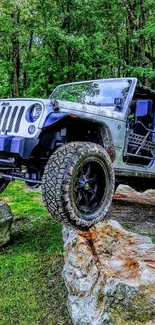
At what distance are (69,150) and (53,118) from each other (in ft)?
1.10

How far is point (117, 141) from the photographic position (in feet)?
12.9

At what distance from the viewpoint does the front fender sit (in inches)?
117

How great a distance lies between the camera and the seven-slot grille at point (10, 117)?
3.31 m

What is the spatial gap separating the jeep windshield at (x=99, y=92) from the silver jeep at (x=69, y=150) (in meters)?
0.02

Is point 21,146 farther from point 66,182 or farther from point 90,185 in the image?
point 90,185

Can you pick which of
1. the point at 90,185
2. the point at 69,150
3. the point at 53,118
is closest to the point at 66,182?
the point at 69,150

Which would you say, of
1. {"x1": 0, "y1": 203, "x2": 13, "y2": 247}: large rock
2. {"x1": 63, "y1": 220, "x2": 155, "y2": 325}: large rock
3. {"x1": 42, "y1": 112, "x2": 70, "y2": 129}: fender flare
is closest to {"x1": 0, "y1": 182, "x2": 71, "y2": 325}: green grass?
{"x1": 0, "y1": 203, "x2": 13, "y2": 247}: large rock

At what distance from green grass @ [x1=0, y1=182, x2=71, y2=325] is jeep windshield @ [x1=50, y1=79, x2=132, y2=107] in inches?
75.4

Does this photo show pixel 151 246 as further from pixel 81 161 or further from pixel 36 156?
pixel 36 156

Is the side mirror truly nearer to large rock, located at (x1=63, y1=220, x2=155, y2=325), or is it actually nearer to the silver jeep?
the silver jeep

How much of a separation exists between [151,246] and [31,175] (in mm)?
1528

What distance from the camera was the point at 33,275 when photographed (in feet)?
12.1

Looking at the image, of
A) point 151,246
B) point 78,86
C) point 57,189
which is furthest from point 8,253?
point 78,86

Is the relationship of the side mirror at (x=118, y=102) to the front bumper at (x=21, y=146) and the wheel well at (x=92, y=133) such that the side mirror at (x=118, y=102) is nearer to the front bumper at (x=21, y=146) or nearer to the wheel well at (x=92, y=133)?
the wheel well at (x=92, y=133)
